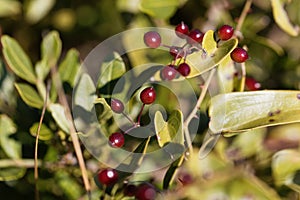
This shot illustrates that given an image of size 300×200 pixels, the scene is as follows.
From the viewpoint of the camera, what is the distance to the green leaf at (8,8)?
1796mm

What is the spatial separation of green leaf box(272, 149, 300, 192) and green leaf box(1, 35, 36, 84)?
0.51 meters

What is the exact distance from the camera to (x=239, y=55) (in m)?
1.12

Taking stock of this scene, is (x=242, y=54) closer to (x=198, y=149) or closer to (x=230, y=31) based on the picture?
(x=230, y=31)

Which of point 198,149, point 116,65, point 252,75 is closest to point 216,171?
point 198,149

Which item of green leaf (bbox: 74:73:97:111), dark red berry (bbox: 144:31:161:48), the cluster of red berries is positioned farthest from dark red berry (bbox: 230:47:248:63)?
green leaf (bbox: 74:73:97:111)

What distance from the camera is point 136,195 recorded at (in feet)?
3.70

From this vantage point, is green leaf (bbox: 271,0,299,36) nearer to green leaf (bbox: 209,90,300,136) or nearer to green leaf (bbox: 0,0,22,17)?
green leaf (bbox: 209,90,300,136)

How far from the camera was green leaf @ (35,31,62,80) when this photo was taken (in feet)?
4.55

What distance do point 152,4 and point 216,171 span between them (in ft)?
1.32

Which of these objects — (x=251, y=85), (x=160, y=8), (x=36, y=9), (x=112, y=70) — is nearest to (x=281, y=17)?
(x=251, y=85)

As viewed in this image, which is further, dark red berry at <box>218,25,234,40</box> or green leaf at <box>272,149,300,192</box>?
green leaf at <box>272,149,300,192</box>

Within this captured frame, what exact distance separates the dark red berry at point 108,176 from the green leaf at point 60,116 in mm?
137

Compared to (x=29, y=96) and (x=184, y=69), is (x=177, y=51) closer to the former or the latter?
(x=184, y=69)

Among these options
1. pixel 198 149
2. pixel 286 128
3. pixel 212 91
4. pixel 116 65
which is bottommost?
pixel 286 128
